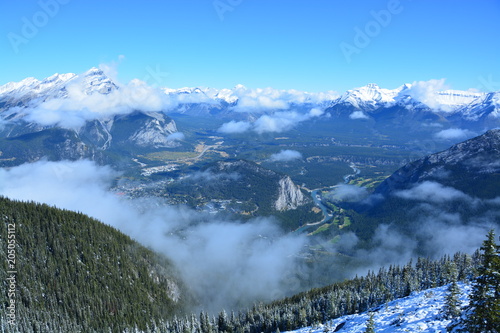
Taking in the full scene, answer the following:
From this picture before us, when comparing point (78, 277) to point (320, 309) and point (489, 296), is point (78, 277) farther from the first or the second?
point (489, 296)

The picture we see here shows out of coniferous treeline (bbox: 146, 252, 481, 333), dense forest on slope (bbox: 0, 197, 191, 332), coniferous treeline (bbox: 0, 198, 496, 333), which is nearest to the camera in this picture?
coniferous treeline (bbox: 146, 252, 481, 333)

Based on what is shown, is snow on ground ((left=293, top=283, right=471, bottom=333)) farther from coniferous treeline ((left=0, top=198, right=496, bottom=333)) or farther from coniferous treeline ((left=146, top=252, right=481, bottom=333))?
coniferous treeline ((left=146, top=252, right=481, bottom=333))

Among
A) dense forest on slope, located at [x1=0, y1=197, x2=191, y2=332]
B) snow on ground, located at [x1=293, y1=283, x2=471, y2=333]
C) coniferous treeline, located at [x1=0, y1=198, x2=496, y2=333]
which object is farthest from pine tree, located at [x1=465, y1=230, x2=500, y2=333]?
dense forest on slope, located at [x1=0, y1=197, x2=191, y2=332]

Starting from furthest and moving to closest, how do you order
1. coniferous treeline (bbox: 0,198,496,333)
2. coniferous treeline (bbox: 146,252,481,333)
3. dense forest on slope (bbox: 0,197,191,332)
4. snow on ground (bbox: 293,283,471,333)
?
dense forest on slope (bbox: 0,197,191,332)
coniferous treeline (bbox: 0,198,496,333)
coniferous treeline (bbox: 146,252,481,333)
snow on ground (bbox: 293,283,471,333)

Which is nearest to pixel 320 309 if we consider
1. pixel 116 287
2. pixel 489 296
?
pixel 489 296

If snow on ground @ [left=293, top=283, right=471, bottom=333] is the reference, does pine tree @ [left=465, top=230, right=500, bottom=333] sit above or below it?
above

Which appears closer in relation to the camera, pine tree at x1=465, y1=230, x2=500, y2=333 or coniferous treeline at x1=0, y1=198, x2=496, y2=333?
pine tree at x1=465, y1=230, x2=500, y2=333
